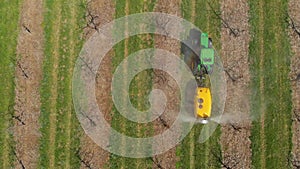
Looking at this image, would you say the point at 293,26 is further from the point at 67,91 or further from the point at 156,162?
the point at 67,91

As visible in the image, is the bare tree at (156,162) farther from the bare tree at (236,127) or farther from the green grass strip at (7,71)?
the green grass strip at (7,71)

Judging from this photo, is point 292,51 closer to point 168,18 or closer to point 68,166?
point 168,18

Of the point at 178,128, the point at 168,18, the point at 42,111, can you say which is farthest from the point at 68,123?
the point at 168,18

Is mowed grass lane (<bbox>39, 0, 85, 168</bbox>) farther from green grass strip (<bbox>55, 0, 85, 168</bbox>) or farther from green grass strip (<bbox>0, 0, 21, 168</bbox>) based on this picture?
green grass strip (<bbox>0, 0, 21, 168</bbox>)

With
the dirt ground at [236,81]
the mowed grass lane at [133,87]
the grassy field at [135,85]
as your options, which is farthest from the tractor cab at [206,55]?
the mowed grass lane at [133,87]

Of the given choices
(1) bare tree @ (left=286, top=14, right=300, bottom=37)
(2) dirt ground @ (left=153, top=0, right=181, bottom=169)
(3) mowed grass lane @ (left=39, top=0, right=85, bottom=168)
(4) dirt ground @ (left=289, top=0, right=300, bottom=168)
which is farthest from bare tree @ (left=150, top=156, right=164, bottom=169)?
(1) bare tree @ (left=286, top=14, right=300, bottom=37)
